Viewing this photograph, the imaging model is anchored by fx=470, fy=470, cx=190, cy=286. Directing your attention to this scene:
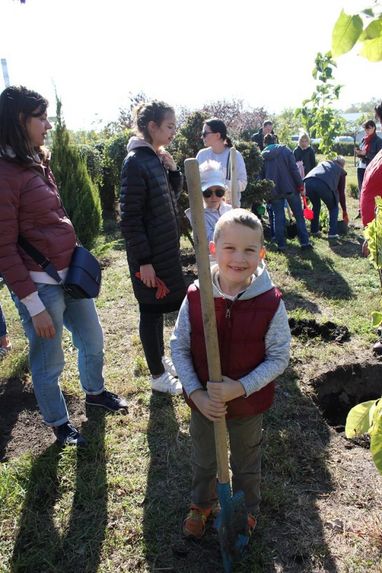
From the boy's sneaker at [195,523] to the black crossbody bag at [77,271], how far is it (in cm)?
127

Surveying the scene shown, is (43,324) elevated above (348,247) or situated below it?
above

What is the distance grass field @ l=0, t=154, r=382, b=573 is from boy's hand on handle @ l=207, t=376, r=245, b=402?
876 mm

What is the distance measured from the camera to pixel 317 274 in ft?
20.7

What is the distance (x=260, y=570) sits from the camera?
2.07m

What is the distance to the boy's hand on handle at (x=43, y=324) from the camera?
2.49 m

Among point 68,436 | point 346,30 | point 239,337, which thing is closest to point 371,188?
point 239,337

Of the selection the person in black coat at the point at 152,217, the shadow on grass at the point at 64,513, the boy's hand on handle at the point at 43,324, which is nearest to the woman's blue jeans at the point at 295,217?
the person in black coat at the point at 152,217

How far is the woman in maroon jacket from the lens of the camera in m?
2.34

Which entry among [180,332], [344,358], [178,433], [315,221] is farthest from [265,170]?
[180,332]

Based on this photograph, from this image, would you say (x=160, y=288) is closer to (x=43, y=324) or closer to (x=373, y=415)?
(x=43, y=324)

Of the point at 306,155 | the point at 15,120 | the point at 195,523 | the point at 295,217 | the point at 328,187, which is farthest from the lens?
the point at 306,155

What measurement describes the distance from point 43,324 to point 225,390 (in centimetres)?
118

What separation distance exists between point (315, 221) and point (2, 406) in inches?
262

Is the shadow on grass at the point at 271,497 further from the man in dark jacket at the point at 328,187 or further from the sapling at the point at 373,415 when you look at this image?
the man in dark jacket at the point at 328,187
